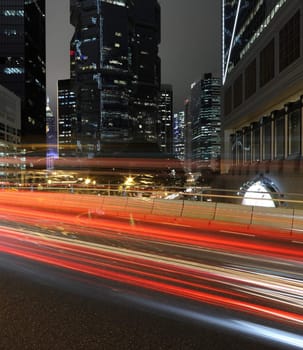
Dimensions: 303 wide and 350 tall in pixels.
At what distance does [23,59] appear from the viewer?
495 feet

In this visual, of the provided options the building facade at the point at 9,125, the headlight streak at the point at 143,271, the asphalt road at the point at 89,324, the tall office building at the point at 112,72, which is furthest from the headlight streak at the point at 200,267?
Result: the tall office building at the point at 112,72

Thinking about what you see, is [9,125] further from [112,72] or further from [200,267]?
[200,267]

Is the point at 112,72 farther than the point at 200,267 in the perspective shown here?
Yes

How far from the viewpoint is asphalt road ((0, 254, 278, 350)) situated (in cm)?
438

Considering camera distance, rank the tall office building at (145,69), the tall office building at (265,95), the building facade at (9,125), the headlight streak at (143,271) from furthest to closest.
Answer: the tall office building at (145,69) < the building facade at (9,125) < the tall office building at (265,95) < the headlight streak at (143,271)

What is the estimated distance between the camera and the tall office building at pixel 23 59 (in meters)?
148

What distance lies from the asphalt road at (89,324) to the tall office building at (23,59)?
146 m

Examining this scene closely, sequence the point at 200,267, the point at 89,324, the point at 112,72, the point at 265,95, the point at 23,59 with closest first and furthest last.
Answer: the point at 89,324, the point at 200,267, the point at 265,95, the point at 23,59, the point at 112,72

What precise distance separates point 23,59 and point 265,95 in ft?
397

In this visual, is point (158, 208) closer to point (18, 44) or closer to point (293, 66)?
point (293, 66)

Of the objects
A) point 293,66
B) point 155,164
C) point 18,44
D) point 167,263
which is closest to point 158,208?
point 167,263

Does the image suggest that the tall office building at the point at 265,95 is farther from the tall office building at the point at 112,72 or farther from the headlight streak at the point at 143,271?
the tall office building at the point at 112,72

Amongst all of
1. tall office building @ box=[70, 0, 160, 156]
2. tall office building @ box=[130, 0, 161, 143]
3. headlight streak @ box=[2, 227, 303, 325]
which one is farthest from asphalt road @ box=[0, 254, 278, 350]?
tall office building @ box=[130, 0, 161, 143]

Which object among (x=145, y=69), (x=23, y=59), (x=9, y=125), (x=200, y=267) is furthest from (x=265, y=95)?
(x=145, y=69)
